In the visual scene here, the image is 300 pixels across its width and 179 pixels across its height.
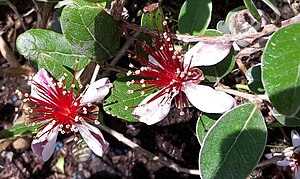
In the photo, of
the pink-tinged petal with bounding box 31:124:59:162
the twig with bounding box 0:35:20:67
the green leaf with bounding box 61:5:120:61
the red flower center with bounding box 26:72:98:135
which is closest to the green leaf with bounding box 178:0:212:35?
the green leaf with bounding box 61:5:120:61

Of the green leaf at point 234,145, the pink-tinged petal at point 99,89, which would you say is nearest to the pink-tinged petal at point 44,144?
the pink-tinged petal at point 99,89

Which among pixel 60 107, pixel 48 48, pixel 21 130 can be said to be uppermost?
pixel 48 48

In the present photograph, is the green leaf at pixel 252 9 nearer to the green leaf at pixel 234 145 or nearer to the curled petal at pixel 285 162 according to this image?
the green leaf at pixel 234 145

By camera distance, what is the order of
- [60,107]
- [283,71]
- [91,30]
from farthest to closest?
[60,107]
[91,30]
[283,71]

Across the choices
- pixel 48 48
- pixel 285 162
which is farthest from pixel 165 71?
pixel 285 162

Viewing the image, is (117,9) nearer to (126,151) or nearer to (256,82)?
(256,82)

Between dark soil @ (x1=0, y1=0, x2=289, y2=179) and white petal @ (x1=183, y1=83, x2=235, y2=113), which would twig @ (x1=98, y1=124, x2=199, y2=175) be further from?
white petal @ (x1=183, y1=83, x2=235, y2=113)

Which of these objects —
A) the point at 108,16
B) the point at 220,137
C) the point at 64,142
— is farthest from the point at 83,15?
the point at 64,142
